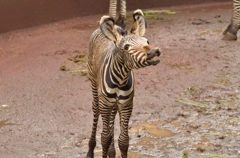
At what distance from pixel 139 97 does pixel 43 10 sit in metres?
5.24

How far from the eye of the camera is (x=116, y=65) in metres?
4.31

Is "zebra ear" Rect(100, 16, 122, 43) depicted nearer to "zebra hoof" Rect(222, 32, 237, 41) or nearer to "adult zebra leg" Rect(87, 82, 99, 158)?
"adult zebra leg" Rect(87, 82, 99, 158)

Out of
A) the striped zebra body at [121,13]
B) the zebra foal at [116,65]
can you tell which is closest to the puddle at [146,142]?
the zebra foal at [116,65]

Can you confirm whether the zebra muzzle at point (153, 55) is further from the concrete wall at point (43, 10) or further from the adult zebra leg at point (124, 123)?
the concrete wall at point (43, 10)

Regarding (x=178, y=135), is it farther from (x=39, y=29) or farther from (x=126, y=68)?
(x=39, y=29)

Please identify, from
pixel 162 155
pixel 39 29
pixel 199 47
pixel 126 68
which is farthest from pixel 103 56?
pixel 39 29

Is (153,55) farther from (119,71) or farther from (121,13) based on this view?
(121,13)

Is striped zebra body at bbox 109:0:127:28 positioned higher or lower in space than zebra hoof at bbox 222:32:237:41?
higher

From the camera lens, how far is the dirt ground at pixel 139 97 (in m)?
5.81

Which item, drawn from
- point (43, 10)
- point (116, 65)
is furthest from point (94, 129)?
point (43, 10)

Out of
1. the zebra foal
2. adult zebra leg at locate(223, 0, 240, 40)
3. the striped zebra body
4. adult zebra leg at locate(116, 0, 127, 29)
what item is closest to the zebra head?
the zebra foal

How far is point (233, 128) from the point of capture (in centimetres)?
623

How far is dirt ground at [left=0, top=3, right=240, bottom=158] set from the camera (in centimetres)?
581

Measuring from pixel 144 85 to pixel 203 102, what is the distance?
1.16m
